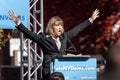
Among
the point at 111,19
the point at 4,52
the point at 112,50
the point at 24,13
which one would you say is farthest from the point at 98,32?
the point at 112,50

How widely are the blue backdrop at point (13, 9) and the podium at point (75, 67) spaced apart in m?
2.77

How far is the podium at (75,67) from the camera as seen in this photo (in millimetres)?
5160

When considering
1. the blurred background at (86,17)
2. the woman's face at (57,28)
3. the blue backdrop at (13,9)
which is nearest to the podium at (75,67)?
the woman's face at (57,28)

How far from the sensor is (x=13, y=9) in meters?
7.92

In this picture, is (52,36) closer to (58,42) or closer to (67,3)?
(58,42)

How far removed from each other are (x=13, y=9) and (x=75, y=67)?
9.66ft

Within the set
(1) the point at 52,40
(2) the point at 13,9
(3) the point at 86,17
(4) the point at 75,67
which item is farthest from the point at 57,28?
(3) the point at 86,17

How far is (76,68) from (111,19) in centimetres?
1103

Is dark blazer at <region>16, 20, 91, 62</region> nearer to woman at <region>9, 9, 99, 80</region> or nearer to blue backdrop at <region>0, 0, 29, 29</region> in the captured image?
woman at <region>9, 9, 99, 80</region>

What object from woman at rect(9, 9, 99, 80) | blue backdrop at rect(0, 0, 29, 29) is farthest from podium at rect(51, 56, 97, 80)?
blue backdrop at rect(0, 0, 29, 29)

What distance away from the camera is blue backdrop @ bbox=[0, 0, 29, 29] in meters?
7.77

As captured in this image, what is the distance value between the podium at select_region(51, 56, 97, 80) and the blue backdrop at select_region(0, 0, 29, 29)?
9.09 feet

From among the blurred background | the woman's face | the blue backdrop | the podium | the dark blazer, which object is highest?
the blurred background

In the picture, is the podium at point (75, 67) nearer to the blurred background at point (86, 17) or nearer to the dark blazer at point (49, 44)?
the dark blazer at point (49, 44)
